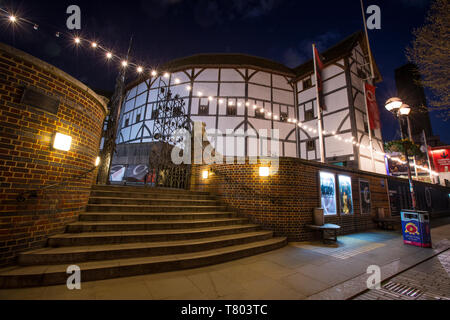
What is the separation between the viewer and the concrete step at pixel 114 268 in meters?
2.08

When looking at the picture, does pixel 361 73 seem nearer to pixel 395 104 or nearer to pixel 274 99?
pixel 274 99

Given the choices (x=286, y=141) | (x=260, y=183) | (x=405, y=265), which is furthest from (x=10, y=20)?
(x=286, y=141)

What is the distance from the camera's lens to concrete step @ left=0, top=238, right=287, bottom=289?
208 centimetres

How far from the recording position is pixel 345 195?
6.56 meters

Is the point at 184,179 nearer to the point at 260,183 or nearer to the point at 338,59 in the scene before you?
the point at 260,183

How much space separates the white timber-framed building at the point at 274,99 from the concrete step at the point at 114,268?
1047cm

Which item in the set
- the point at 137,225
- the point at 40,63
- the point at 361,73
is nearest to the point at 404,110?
the point at 137,225

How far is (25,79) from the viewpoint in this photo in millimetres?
2623

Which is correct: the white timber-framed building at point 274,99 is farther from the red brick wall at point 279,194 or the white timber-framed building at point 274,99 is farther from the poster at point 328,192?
the red brick wall at point 279,194

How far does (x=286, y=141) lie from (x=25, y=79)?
47.6ft

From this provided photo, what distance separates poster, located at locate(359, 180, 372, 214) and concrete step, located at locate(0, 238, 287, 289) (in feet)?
20.6

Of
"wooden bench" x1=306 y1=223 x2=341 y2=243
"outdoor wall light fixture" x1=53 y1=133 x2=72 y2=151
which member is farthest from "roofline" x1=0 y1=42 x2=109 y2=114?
"wooden bench" x1=306 y1=223 x2=341 y2=243

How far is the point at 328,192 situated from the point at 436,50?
5129mm

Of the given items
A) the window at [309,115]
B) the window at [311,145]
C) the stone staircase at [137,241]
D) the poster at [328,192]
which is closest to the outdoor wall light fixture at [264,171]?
the stone staircase at [137,241]
